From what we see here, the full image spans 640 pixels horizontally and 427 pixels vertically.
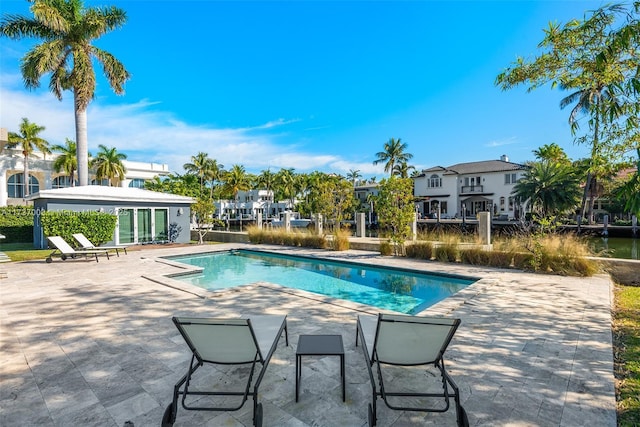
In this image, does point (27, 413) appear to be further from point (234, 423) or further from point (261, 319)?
point (261, 319)

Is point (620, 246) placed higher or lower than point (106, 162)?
lower

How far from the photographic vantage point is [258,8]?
1302 cm

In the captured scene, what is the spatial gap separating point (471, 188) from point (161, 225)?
34077 millimetres

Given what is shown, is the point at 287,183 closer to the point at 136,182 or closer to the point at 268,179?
the point at 268,179

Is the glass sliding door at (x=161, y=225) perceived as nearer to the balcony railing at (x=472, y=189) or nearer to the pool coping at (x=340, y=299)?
the pool coping at (x=340, y=299)

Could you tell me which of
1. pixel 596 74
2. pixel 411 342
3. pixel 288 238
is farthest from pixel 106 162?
pixel 596 74

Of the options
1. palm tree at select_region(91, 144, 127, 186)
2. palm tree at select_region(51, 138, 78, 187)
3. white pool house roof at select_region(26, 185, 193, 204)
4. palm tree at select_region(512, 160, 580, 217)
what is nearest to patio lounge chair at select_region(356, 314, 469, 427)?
white pool house roof at select_region(26, 185, 193, 204)

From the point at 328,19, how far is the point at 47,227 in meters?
15.5

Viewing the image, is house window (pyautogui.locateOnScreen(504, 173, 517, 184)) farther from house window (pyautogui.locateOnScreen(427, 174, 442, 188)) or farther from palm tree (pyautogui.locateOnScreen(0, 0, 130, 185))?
palm tree (pyautogui.locateOnScreen(0, 0, 130, 185))

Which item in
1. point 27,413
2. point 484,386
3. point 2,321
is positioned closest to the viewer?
point 27,413

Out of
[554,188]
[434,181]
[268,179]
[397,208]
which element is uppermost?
[268,179]

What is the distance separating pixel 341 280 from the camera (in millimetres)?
9570

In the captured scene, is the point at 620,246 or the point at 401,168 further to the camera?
the point at 401,168

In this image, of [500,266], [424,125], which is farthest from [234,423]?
[424,125]
